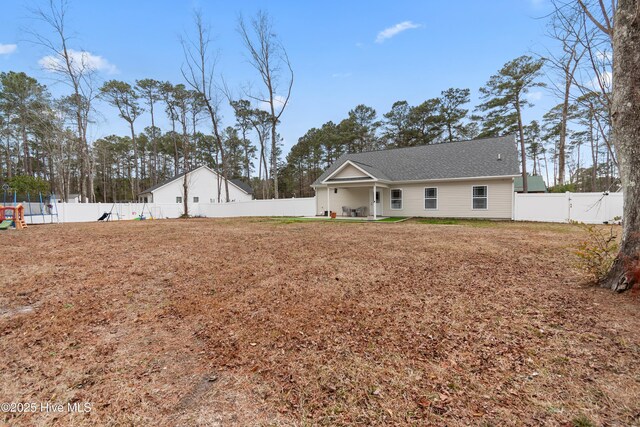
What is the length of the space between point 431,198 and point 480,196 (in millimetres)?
2402

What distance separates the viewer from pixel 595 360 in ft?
6.73

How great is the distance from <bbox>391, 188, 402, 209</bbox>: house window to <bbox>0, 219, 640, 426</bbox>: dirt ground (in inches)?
465

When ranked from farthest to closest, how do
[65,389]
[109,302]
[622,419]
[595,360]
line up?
[109,302], [595,360], [65,389], [622,419]

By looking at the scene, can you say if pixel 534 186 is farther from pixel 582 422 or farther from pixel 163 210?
pixel 163 210

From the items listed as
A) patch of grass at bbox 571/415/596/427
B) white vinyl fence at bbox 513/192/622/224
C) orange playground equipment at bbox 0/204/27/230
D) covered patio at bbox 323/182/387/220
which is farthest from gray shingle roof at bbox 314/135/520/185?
orange playground equipment at bbox 0/204/27/230

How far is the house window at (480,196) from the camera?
14039 mm

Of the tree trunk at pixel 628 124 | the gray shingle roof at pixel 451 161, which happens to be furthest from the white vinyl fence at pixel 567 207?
the tree trunk at pixel 628 124

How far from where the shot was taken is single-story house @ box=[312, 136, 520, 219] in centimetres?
1377

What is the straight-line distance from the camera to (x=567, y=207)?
1220 cm

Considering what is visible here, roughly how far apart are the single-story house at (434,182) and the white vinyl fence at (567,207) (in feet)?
1.89

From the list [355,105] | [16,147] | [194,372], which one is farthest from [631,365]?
[16,147]

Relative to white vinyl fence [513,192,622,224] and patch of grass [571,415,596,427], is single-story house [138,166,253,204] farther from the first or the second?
patch of grass [571,415,596,427]

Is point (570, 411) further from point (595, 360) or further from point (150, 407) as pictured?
point (150, 407)

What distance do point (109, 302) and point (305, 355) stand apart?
2.82m
